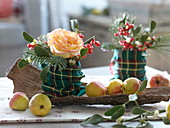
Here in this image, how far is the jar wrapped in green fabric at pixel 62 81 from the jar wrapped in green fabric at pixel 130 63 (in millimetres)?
224

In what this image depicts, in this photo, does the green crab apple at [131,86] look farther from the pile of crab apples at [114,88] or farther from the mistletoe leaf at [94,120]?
the mistletoe leaf at [94,120]

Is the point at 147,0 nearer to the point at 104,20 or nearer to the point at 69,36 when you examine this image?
the point at 104,20

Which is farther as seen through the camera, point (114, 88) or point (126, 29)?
point (126, 29)

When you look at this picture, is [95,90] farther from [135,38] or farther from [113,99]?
[135,38]

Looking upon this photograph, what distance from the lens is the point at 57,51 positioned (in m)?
1.03

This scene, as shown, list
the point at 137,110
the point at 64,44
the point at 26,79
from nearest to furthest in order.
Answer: the point at 137,110
the point at 64,44
the point at 26,79

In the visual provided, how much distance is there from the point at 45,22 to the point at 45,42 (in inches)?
119

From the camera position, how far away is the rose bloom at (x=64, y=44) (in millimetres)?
1035

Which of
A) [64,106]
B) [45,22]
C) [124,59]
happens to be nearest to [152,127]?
[64,106]

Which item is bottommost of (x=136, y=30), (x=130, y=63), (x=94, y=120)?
(x=94, y=120)

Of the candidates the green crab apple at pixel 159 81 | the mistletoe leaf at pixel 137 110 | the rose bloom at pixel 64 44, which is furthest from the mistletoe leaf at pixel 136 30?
the mistletoe leaf at pixel 137 110

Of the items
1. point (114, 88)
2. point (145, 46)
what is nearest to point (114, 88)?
point (114, 88)

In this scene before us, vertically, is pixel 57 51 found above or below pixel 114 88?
above

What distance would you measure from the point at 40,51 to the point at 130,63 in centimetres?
38
